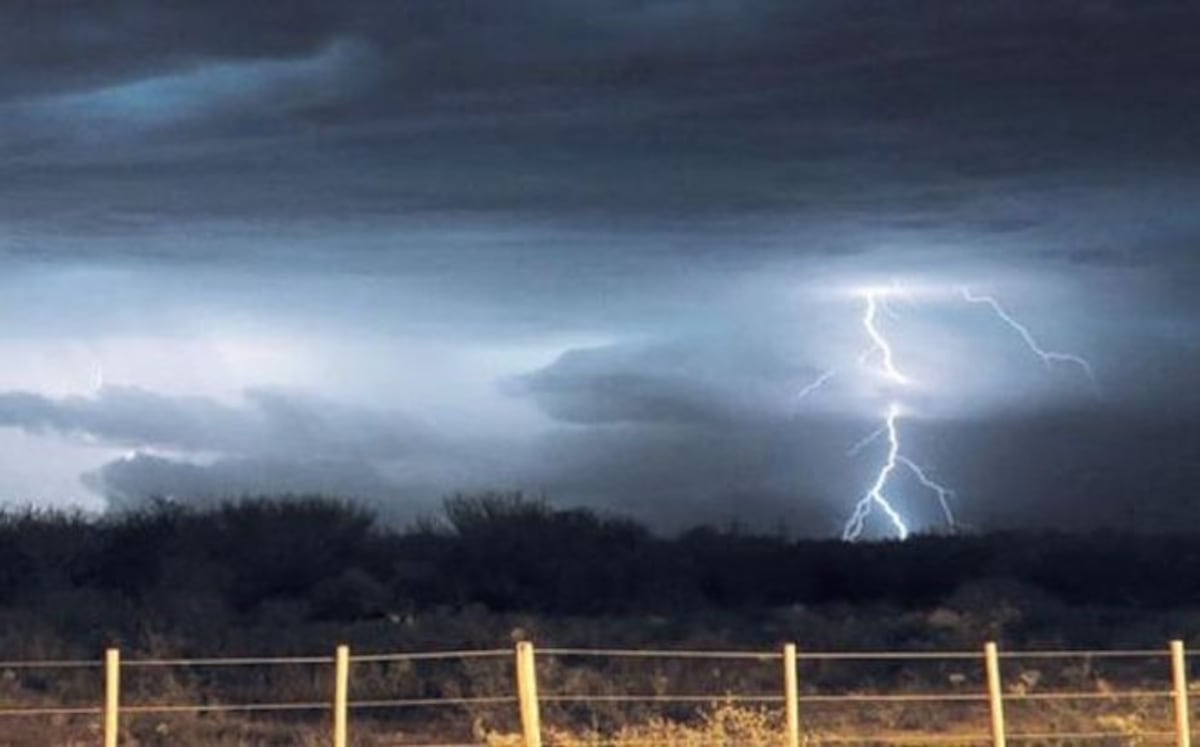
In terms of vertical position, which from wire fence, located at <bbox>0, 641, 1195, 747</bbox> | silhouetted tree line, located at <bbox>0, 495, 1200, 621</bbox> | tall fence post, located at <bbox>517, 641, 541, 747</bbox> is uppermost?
silhouetted tree line, located at <bbox>0, 495, 1200, 621</bbox>

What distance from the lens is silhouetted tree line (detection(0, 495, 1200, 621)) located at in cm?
6228

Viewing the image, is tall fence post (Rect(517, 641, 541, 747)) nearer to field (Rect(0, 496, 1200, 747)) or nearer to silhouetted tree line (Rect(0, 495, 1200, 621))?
field (Rect(0, 496, 1200, 747))

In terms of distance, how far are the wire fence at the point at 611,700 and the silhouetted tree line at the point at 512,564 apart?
14396 millimetres

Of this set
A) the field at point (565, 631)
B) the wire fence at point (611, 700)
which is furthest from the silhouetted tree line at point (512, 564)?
the wire fence at point (611, 700)

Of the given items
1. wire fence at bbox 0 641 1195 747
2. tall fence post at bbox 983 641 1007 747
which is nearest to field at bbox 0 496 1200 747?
wire fence at bbox 0 641 1195 747

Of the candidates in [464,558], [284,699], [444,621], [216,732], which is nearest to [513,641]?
[444,621]

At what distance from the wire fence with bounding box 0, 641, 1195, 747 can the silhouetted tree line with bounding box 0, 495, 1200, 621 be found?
14.4 m

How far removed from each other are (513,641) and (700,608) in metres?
15.6

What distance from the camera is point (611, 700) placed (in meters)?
39.2

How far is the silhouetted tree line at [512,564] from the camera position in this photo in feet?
204

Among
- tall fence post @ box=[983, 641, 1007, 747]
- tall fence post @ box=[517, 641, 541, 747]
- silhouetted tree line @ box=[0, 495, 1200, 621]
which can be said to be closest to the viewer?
tall fence post @ box=[517, 641, 541, 747]

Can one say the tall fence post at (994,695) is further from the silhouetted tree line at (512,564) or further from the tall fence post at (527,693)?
the silhouetted tree line at (512,564)

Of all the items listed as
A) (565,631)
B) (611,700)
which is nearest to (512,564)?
(565,631)

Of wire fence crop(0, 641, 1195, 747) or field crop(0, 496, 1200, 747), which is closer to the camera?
wire fence crop(0, 641, 1195, 747)
